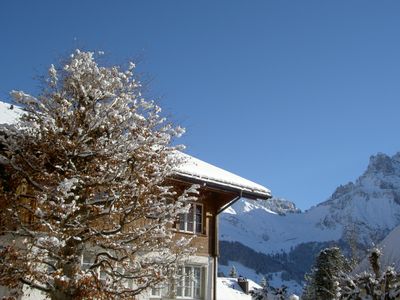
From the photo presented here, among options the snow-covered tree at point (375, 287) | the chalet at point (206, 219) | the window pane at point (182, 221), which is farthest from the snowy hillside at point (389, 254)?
the snow-covered tree at point (375, 287)

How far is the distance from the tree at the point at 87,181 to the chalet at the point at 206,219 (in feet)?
22.4

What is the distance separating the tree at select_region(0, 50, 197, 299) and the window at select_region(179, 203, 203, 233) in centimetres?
764

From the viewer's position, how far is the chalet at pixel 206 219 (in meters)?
21.0

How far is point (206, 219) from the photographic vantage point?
2234 cm

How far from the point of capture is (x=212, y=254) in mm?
22172

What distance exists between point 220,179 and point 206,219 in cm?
198

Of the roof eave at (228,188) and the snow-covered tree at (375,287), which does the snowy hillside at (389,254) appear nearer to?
the roof eave at (228,188)

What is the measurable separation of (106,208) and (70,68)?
11.0 ft

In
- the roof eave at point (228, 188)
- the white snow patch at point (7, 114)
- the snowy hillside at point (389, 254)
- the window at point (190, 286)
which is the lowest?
the window at point (190, 286)

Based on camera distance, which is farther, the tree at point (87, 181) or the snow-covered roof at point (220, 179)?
the snow-covered roof at point (220, 179)

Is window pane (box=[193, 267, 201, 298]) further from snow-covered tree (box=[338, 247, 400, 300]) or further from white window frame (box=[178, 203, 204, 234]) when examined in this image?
snow-covered tree (box=[338, 247, 400, 300])

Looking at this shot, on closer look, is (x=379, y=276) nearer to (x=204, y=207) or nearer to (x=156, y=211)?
(x=156, y=211)

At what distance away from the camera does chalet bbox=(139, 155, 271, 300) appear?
21.0 metres

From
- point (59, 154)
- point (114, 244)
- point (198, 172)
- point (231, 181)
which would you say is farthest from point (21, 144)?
point (231, 181)
